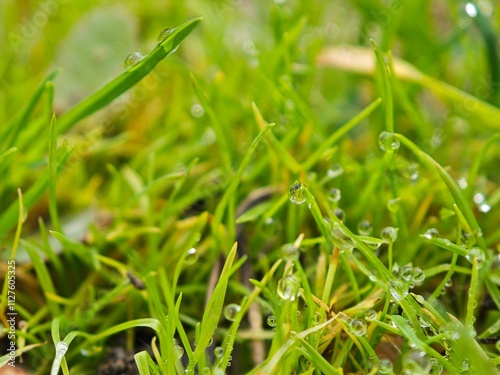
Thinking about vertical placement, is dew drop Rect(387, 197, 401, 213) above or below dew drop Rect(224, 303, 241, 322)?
below

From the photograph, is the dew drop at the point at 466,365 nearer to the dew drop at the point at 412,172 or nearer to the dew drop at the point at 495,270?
the dew drop at the point at 495,270

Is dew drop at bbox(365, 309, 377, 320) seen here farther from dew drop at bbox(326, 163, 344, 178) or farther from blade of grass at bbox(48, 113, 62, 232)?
blade of grass at bbox(48, 113, 62, 232)

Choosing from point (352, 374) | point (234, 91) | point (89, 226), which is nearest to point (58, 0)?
point (234, 91)

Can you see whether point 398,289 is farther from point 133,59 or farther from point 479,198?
point 133,59

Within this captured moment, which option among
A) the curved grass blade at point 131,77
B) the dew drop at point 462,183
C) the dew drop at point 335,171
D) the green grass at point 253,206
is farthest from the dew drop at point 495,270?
the curved grass blade at point 131,77

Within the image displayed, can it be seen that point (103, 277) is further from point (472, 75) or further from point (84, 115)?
point (472, 75)

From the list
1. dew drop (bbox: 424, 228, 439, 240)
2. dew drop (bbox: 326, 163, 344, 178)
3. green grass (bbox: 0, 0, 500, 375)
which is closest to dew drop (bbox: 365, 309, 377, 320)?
green grass (bbox: 0, 0, 500, 375)
